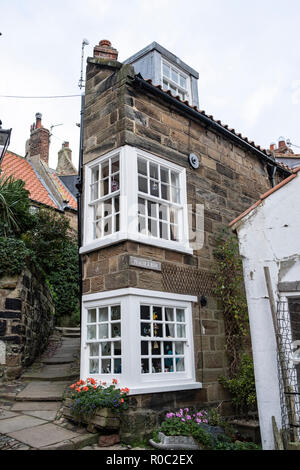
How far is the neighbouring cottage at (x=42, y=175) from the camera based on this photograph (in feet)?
52.3

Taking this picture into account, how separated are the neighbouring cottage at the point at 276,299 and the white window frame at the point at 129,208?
5.27ft

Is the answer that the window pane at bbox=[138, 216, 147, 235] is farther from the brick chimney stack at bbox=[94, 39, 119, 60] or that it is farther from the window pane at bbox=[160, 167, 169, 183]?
the brick chimney stack at bbox=[94, 39, 119, 60]

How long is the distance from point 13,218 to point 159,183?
4431mm

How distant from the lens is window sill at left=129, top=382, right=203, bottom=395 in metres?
5.54

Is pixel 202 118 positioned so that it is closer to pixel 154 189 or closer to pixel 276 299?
pixel 154 189

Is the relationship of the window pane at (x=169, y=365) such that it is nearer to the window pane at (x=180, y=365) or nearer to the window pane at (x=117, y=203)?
the window pane at (x=180, y=365)

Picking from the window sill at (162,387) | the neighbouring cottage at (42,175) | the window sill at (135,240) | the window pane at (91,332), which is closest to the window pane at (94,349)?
the window pane at (91,332)

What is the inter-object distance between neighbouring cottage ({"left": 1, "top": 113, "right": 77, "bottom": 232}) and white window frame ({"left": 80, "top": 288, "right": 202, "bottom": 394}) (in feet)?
30.9

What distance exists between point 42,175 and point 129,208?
1256 centimetres

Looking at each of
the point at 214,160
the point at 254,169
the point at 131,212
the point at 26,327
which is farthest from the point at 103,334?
the point at 254,169

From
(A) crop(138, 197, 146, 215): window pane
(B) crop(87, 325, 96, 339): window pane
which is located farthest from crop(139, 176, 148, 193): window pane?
(B) crop(87, 325, 96, 339): window pane

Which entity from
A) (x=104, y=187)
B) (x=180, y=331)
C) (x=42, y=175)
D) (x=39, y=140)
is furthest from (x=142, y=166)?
(x=39, y=140)

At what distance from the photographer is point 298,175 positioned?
5.25m
